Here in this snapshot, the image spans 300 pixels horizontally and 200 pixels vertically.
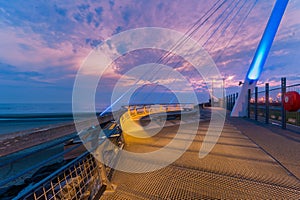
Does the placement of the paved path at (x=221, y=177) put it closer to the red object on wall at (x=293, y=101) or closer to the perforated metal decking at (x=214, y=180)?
the perforated metal decking at (x=214, y=180)

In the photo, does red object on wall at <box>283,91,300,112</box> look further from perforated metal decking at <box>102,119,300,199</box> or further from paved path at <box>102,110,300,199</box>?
perforated metal decking at <box>102,119,300,199</box>

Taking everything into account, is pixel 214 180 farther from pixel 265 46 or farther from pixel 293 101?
pixel 265 46

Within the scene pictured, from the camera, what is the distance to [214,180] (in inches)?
125

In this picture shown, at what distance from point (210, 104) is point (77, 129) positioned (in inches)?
1638

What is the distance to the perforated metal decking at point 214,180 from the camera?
2715 mm

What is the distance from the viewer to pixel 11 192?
5.29 meters

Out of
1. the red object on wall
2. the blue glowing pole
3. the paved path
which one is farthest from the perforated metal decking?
the blue glowing pole

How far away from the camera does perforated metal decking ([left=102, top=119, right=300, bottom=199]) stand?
107 inches

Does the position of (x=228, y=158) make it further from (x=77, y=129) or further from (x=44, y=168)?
(x=44, y=168)

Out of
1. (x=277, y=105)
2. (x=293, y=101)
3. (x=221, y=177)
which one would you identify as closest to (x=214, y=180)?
(x=221, y=177)

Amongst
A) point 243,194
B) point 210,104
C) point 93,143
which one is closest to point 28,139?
point 93,143

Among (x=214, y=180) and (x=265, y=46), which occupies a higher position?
(x=265, y=46)

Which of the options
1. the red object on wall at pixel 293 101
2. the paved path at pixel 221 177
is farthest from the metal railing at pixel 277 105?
the paved path at pixel 221 177

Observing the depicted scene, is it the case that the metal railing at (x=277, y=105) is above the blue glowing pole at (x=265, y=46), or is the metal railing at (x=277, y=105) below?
below
